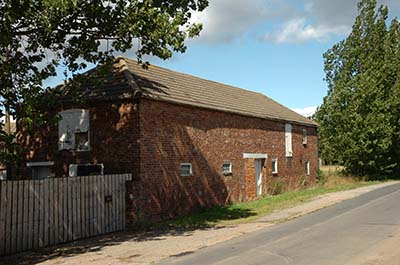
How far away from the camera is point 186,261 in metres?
10.4

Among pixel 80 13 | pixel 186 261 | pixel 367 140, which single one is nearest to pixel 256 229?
pixel 186 261

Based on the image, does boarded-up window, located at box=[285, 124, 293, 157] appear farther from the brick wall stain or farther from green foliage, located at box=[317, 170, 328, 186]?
the brick wall stain

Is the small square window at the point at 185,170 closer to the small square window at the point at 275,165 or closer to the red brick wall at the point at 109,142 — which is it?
the red brick wall at the point at 109,142

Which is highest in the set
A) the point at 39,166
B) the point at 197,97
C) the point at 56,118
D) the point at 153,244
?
the point at 197,97

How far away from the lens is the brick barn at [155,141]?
60.6 feet

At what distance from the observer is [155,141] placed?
19109 millimetres

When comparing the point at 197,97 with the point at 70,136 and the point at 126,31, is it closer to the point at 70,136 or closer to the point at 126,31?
the point at 70,136

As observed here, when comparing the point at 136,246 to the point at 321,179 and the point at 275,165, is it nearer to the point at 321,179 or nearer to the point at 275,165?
the point at 275,165

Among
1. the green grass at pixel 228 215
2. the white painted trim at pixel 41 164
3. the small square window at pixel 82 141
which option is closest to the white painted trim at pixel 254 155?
the green grass at pixel 228 215

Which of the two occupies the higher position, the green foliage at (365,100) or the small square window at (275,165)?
the green foliage at (365,100)

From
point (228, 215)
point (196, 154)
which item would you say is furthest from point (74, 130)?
point (228, 215)

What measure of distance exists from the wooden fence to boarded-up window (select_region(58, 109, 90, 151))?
2.82m

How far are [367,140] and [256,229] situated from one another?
83.2ft

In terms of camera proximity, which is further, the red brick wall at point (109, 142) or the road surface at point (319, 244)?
the red brick wall at point (109, 142)
